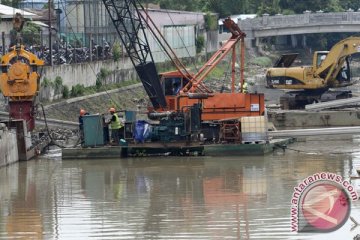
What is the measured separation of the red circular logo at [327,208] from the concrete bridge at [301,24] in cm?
6237

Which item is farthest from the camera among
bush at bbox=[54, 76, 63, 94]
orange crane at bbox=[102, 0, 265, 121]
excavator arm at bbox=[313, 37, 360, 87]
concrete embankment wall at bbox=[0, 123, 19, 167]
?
excavator arm at bbox=[313, 37, 360, 87]

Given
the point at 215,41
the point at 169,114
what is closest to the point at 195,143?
the point at 169,114

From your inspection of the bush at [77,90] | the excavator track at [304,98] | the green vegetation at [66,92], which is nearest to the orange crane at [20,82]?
the green vegetation at [66,92]

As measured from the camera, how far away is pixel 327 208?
20297 millimetres

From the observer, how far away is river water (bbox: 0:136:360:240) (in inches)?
879

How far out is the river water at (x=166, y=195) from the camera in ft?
73.3

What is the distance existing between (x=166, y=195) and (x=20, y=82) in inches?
365

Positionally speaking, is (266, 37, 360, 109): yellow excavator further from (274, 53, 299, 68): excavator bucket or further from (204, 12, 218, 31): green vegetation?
(204, 12, 218, 31): green vegetation

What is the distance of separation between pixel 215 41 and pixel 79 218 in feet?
198

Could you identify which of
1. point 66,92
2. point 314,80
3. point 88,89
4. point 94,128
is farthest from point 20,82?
point 314,80

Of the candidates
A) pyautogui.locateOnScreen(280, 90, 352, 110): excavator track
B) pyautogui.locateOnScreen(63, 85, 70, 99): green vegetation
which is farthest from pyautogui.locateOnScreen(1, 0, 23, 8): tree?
pyautogui.locateOnScreen(280, 90, 352, 110): excavator track

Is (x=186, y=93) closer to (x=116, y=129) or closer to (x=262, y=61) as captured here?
(x=116, y=129)

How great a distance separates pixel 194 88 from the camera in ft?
124

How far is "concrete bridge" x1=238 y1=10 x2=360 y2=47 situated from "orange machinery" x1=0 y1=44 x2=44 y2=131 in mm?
50402
